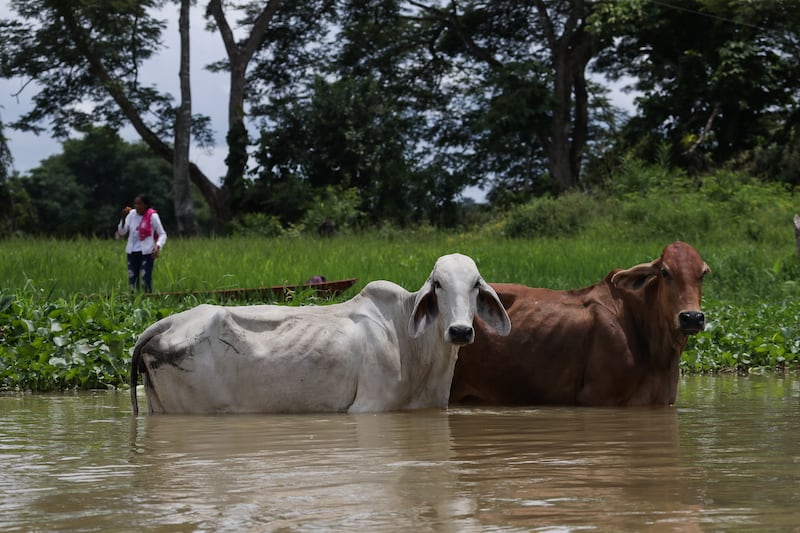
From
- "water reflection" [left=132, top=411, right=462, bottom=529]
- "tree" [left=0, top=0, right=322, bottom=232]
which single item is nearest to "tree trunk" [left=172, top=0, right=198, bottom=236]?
"tree" [left=0, top=0, right=322, bottom=232]

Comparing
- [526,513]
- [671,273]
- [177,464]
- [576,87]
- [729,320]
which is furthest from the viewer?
[576,87]

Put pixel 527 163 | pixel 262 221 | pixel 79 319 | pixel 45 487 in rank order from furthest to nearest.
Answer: pixel 527 163
pixel 262 221
pixel 79 319
pixel 45 487

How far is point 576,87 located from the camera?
32.3 metres

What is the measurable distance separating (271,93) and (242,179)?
5075 mm

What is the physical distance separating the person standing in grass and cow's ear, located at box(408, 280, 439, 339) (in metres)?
6.95

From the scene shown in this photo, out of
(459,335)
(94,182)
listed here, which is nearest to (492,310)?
(459,335)

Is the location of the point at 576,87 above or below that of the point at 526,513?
above

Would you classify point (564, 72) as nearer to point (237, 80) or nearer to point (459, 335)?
point (237, 80)

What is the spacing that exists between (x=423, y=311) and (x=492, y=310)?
0.42m

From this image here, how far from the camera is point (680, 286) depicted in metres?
6.82

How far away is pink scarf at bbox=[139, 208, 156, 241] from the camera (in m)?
13.0

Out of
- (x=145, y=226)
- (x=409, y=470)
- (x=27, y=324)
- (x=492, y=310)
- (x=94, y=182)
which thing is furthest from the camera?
(x=94, y=182)

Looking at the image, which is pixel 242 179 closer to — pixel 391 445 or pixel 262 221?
pixel 262 221

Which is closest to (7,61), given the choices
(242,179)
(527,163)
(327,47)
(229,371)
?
(242,179)
